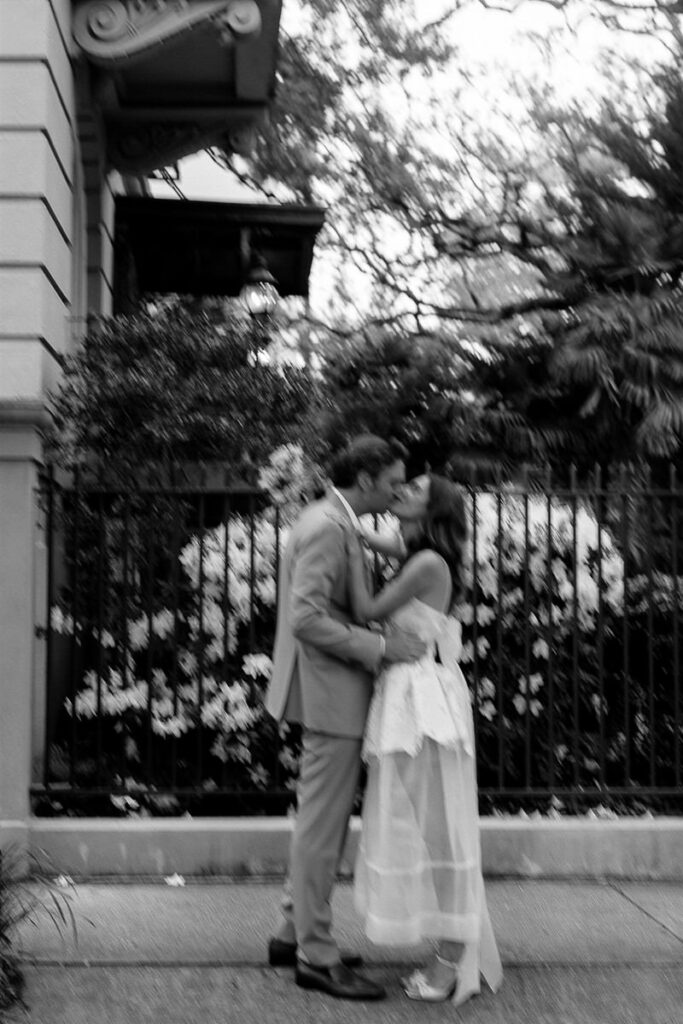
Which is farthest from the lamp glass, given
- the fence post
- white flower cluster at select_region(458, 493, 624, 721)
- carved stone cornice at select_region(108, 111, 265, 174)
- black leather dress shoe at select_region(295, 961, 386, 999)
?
black leather dress shoe at select_region(295, 961, 386, 999)

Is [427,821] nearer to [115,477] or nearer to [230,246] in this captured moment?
[115,477]

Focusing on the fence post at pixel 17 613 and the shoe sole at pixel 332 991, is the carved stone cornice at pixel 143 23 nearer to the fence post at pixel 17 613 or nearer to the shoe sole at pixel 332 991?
the fence post at pixel 17 613

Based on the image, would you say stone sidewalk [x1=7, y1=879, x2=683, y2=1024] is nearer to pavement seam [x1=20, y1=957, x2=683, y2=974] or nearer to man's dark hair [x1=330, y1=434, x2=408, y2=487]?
pavement seam [x1=20, y1=957, x2=683, y2=974]

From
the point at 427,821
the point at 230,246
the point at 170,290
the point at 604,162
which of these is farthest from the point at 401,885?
the point at 604,162

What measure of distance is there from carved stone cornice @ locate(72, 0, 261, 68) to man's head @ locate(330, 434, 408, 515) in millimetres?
5000

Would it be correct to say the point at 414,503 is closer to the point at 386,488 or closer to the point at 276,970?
the point at 386,488

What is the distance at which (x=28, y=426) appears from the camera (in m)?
6.61

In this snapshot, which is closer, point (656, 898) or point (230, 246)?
point (656, 898)

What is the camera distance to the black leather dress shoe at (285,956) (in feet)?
16.7

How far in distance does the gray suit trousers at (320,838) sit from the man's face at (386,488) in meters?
0.90

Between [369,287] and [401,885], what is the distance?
20128mm

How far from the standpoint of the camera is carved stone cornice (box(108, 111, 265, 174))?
11203 mm

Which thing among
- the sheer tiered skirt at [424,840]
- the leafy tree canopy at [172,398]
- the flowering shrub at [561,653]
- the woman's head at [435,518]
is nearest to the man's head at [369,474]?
the woman's head at [435,518]

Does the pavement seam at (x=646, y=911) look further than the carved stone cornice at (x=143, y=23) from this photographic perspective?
No
